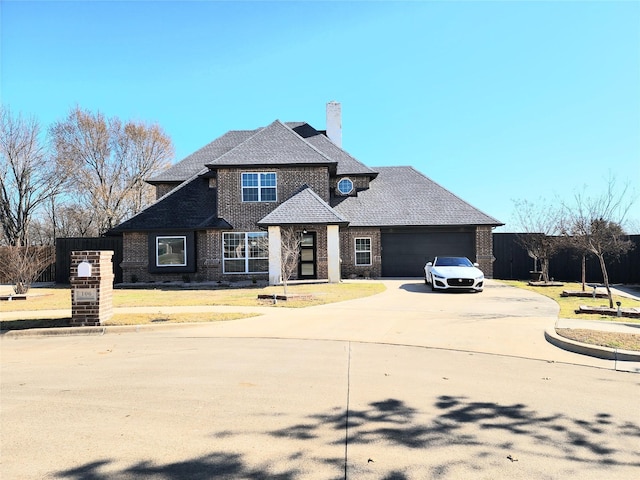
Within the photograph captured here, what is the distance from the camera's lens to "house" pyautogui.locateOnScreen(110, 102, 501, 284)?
20.0 m

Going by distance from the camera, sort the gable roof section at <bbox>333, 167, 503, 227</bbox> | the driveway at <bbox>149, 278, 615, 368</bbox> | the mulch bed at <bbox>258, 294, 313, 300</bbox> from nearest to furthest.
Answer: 1. the driveway at <bbox>149, 278, 615, 368</bbox>
2. the mulch bed at <bbox>258, 294, 313, 300</bbox>
3. the gable roof section at <bbox>333, 167, 503, 227</bbox>

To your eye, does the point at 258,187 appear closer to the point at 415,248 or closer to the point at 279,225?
the point at 279,225

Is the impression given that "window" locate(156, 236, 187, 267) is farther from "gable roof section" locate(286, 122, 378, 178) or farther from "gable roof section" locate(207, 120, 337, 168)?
"gable roof section" locate(286, 122, 378, 178)

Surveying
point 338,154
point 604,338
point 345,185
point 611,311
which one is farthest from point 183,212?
point 604,338

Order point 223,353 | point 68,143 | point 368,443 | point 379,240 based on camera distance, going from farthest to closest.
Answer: point 68,143, point 379,240, point 223,353, point 368,443

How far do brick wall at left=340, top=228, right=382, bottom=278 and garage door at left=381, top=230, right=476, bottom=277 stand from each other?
528 millimetres

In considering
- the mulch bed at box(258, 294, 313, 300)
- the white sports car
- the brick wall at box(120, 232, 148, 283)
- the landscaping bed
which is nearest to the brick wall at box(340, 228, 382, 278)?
the white sports car

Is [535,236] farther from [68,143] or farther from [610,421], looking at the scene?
[68,143]

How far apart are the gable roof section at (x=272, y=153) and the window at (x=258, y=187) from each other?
2.09 feet

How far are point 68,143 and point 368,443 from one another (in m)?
38.6

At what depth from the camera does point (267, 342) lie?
26.6 ft

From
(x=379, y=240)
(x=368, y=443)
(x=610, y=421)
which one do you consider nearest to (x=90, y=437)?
(x=368, y=443)

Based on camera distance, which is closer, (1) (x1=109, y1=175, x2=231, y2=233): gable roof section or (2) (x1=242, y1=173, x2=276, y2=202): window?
(1) (x1=109, y1=175, x2=231, y2=233): gable roof section

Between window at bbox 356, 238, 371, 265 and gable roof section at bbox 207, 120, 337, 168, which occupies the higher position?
gable roof section at bbox 207, 120, 337, 168
